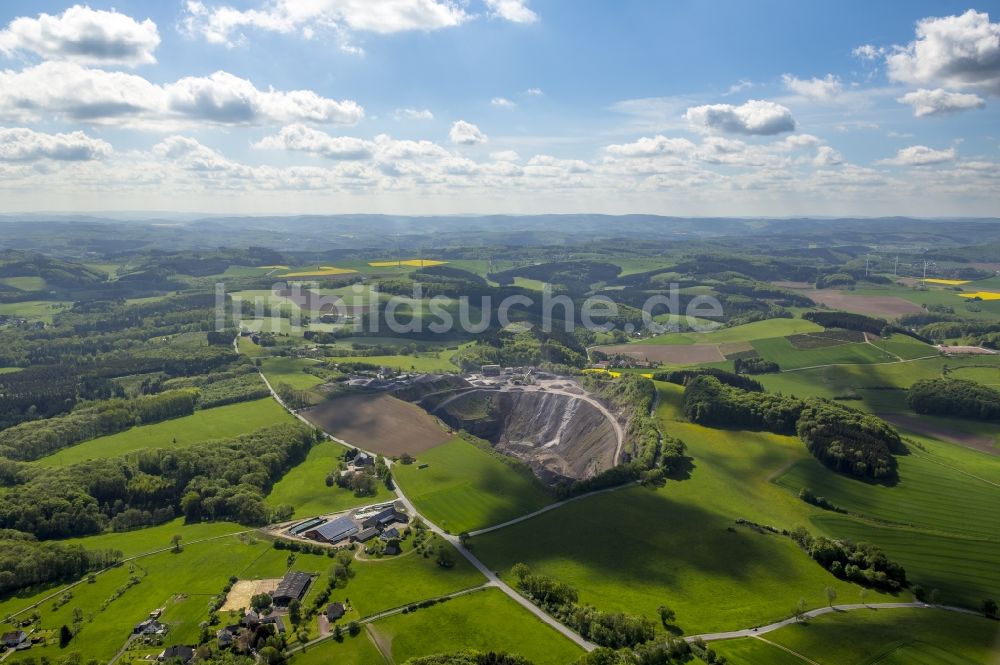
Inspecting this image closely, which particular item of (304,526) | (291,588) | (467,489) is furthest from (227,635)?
(467,489)

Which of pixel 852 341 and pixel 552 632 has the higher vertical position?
pixel 852 341

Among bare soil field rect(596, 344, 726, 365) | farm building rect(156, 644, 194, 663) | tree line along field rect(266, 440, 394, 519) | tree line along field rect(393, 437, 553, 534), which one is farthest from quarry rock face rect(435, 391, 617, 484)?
farm building rect(156, 644, 194, 663)

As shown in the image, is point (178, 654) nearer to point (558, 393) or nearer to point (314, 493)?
point (314, 493)

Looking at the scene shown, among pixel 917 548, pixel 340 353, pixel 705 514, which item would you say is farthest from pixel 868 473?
pixel 340 353

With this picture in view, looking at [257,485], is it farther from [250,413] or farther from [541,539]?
[541,539]

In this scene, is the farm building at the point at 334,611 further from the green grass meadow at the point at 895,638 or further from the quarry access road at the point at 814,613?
the green grass meadow at the point at 895,638

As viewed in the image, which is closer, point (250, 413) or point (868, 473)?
point (868, 473)
